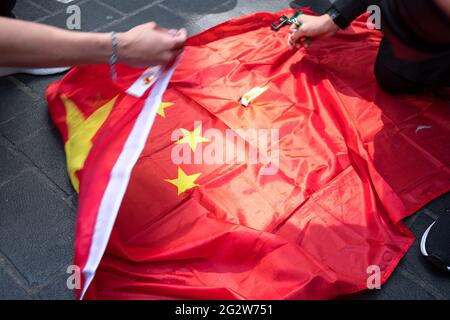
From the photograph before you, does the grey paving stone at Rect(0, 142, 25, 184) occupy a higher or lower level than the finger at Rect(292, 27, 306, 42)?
lower

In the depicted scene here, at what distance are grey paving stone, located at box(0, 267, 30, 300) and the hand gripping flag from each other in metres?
0.19

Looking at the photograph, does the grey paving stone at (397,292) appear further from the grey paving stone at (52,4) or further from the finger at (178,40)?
the grey paving stone at (52,4)

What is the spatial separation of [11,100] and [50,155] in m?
0.34

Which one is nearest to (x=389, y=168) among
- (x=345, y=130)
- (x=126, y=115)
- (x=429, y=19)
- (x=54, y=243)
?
(x=345, y=130)

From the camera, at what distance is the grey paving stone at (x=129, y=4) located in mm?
1916

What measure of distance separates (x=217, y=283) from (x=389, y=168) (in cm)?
63

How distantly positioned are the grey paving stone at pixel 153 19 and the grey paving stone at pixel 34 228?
84 cm

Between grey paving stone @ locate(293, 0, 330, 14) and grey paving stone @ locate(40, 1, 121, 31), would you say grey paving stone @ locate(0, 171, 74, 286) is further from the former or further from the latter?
grey paving stone @ locate(293, 0, 330, 14)

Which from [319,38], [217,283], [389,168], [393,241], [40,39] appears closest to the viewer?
[40,39]

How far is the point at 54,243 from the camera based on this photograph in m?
1.10

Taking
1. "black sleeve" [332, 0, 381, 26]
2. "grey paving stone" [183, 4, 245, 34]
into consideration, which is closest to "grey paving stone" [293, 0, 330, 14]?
"grey paving stone" [183, 4, 245, 34]

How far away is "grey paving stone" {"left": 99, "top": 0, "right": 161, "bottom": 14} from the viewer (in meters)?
1.92
